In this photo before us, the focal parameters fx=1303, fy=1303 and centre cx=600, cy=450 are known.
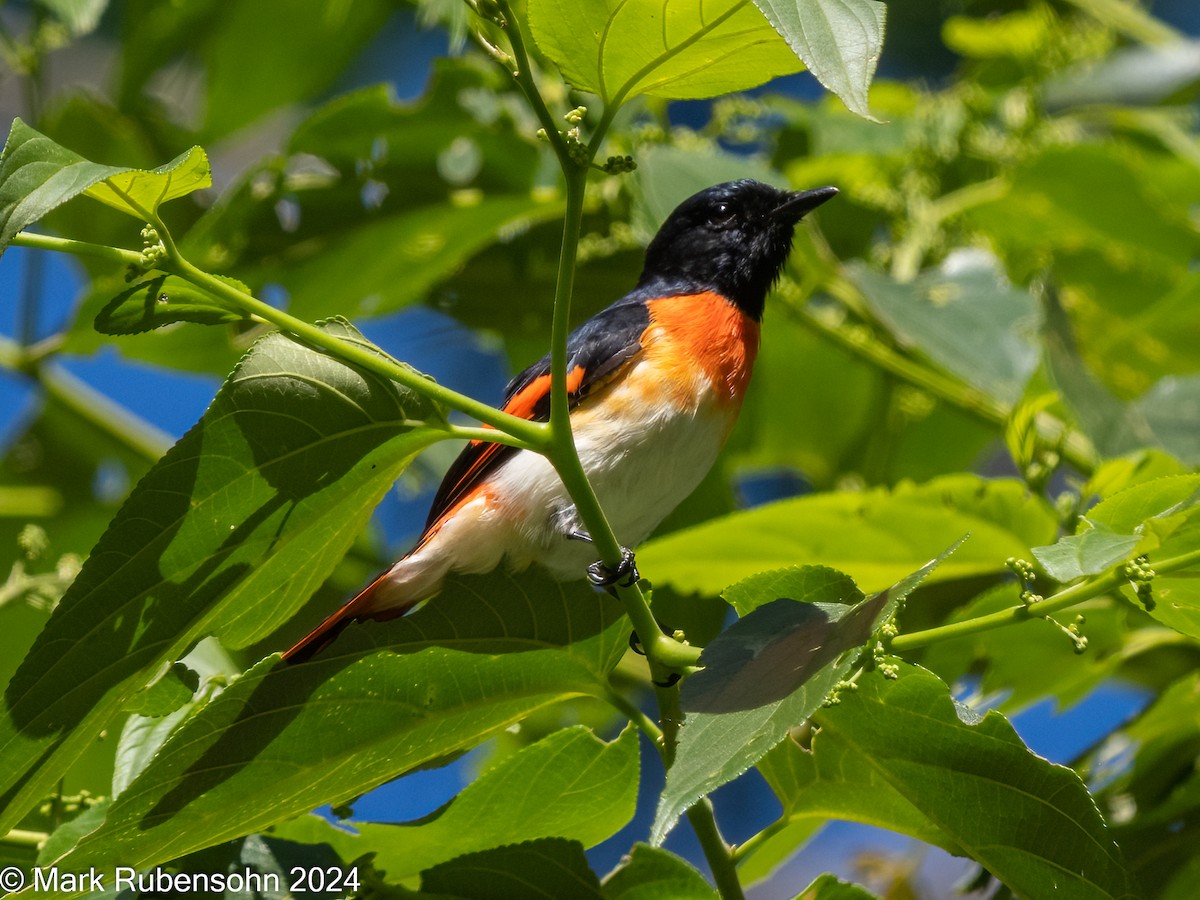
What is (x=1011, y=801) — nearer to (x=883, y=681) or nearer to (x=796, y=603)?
(x=883, y=681)

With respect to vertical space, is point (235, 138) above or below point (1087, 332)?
above

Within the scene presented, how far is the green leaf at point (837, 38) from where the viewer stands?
3.98 ft

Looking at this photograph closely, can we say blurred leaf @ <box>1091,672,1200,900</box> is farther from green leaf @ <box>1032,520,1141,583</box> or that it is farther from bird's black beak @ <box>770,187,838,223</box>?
bird's black beak @ <box>770,187,838,223</box>

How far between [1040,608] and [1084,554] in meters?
0.08

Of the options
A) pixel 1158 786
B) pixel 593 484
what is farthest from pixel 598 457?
pixel 1158 786

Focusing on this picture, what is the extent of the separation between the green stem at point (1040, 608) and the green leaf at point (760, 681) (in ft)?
0.20

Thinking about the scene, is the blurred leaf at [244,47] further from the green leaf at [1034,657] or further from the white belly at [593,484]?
the green leaf at [1034,657]

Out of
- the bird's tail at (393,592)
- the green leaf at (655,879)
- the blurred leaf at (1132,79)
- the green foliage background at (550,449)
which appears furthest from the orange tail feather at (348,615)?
the blurred leaf at (1132,79)

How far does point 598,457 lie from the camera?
7.83 ft

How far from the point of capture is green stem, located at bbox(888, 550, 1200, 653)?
136cm

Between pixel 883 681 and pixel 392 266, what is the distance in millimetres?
1999

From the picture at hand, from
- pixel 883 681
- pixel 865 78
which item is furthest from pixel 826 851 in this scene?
pixel 865 78

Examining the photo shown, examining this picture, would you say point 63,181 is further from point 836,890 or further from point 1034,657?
point 1034,657

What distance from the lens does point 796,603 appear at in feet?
4.78
